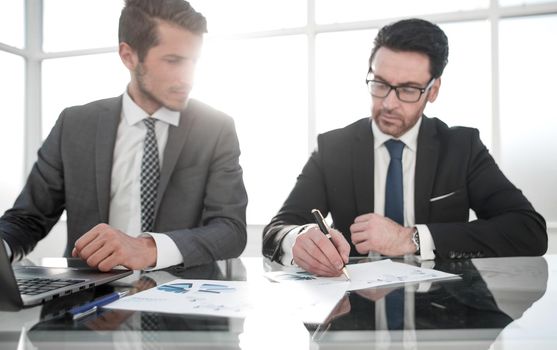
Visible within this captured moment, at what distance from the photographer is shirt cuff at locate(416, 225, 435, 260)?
1.47 metres

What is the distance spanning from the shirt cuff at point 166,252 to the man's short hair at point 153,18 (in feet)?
3.05

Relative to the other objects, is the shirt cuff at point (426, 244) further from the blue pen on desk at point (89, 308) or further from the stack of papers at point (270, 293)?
the blue pen on desk at point (89, 308)

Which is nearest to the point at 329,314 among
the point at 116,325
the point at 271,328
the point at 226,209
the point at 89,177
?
the point at 271,328

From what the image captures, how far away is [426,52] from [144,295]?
5.39 ft

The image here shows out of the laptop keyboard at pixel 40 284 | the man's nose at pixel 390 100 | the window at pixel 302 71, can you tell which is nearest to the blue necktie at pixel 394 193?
the man's nose at pixel 390 100

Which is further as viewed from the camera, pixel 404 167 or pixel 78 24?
pixel 78 24

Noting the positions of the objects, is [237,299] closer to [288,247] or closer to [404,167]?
[288,247]

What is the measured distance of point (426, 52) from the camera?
79.3 inches

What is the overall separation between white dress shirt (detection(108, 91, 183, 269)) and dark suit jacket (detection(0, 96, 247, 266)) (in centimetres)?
5

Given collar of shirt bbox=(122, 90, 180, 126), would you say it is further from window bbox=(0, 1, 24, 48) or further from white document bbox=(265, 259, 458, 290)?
window bbox=(0, 1, 24, 48)

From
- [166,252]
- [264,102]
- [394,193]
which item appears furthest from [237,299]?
[264,102]

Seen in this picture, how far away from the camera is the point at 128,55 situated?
1.97 m

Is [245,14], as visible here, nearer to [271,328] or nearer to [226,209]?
[226,209]

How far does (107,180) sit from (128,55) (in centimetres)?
60
